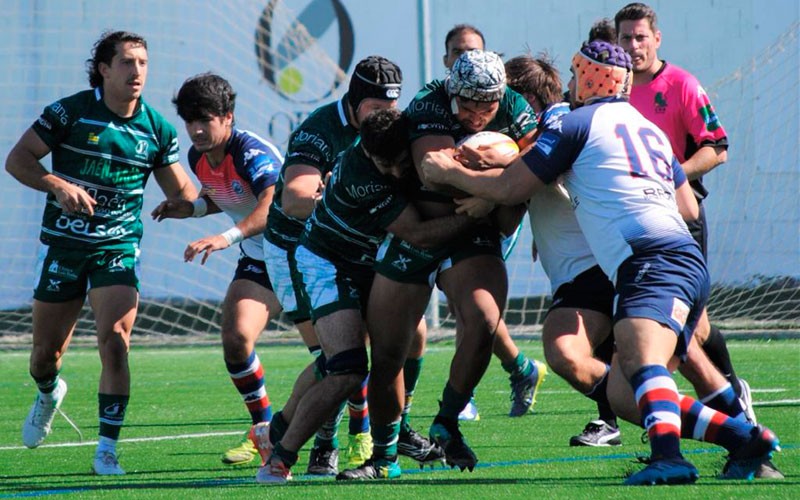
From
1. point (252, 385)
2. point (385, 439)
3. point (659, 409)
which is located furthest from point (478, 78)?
point (252, 385)

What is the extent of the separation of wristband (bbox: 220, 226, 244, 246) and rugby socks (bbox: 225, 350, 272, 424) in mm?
686

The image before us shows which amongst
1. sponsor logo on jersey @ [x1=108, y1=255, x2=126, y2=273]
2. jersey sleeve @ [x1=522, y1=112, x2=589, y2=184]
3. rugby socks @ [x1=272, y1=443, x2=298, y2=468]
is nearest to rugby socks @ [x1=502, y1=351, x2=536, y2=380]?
sponsor logo on jersey @ [x1=108, y1=255, x2=126, y2=273]

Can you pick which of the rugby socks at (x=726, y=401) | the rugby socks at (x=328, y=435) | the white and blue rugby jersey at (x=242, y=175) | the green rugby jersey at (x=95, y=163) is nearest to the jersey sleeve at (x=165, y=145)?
the green rugby jersey at (x=95, y=163)

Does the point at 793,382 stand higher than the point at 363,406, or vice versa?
the point at 363,406

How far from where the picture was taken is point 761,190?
51.7 ft

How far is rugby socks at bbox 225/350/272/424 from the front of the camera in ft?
22.7

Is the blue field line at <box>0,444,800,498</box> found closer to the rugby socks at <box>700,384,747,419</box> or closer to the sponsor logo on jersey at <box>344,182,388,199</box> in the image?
the rugby socks at <box>700,384,747,419</box>

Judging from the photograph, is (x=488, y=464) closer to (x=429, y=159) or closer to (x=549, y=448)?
(x=549, y=448)

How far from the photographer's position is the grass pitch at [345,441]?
16.3 feet

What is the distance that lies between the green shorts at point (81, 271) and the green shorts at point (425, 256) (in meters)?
1.72

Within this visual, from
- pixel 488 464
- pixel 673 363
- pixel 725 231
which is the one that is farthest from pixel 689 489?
pixel 725 231

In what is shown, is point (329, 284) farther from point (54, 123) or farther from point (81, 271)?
point (54, 123)

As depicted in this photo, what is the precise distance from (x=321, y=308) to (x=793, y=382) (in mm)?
5000

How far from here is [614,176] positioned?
5000 millimetres
